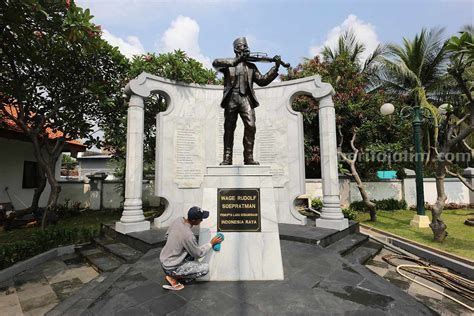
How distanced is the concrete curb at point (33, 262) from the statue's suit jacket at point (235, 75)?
583cm

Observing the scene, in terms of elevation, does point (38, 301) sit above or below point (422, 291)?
below

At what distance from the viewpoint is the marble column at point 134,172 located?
6.87m

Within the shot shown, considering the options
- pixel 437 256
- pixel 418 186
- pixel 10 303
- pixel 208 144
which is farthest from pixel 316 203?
pixel 10 303

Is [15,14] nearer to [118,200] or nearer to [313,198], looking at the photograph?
[118,200]

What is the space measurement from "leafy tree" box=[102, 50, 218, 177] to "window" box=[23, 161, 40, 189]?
4.77 m

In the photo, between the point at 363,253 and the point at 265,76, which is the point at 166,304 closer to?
the point at 265,76

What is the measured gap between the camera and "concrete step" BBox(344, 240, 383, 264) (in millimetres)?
5386

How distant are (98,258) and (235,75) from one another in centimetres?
537

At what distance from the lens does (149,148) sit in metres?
12.4

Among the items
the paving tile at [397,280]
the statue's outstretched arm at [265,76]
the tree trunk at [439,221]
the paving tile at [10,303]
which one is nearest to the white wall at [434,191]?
the tree trunk at [439,221]

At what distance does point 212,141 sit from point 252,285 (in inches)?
222

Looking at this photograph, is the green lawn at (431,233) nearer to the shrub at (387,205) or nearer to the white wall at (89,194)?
the shrub at (387,205)

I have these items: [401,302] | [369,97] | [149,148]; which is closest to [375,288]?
[401,302]

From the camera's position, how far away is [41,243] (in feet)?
20.5
